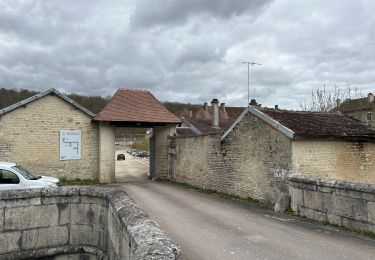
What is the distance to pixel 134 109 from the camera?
780 inches

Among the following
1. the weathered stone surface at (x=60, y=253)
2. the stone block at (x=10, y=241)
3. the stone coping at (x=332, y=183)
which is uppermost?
the stone coping at (x=332, y=183)

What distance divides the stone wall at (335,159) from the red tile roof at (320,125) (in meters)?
0.30

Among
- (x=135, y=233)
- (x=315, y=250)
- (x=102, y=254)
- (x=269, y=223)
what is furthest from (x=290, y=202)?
(x=135, y=233)

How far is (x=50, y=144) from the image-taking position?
57.8 ft

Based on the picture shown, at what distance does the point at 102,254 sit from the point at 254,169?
23.7 feet

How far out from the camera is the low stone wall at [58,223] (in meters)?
7.09

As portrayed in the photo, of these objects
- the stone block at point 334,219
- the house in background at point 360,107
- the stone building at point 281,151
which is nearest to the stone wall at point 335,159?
the stone building at point 281,151

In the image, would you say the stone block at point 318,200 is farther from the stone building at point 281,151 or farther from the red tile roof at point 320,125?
the red tile roof at point 320,125

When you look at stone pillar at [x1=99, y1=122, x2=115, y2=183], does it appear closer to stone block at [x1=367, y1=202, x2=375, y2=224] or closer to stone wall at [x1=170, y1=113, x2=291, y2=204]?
stone wall at [x1=170, y1=113, x2=291, y2=204]

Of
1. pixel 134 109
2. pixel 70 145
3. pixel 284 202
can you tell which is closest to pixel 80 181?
pixel 70 145

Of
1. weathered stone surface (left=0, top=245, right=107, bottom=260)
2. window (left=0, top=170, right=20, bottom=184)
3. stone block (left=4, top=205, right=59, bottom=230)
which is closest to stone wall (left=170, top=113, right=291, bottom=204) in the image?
weathered stone surface (left=0, top=245, right=107, bottom=260)

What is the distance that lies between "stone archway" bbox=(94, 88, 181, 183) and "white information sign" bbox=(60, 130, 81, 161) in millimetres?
1130

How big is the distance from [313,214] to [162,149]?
12551mm

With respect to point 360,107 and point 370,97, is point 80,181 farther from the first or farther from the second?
point 370,97
